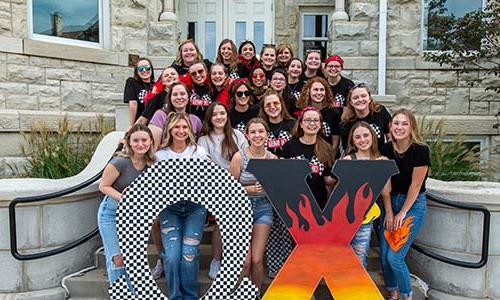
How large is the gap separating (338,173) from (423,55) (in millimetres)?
4705

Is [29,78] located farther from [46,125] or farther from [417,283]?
[417,283]

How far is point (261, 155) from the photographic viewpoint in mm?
3869

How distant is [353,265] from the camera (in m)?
3.53

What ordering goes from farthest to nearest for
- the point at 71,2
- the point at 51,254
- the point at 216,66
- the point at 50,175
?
the point at 71,2 → the point at 50,175 → the point at 216,66 → the point at 51,254

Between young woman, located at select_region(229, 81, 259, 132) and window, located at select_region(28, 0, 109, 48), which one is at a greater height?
window, located at select_region(28, 0, 109, 48)

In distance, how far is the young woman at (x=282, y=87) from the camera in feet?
15.5

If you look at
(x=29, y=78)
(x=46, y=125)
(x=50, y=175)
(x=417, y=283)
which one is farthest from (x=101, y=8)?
(x=417, y=283)

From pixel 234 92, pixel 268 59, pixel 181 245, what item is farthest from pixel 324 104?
pixel 181 245

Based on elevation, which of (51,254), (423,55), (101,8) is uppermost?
(101,8)

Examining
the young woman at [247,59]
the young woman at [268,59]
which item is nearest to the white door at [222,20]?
the young woman at [247,59]

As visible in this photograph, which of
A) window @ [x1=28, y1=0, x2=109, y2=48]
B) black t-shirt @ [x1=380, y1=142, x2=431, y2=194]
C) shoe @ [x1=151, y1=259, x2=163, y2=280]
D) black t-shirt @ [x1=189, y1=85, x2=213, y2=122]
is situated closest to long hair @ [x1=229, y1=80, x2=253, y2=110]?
black t-shirt @ [x1=189, y1=85, x2=213, y2=122]

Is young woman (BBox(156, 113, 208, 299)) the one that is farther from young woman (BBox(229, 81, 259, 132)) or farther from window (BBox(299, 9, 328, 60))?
window (BBox(299, 9, 328, 60))

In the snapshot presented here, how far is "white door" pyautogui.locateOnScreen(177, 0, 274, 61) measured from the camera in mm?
8859

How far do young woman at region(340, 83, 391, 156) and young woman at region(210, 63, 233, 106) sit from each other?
115 cm
